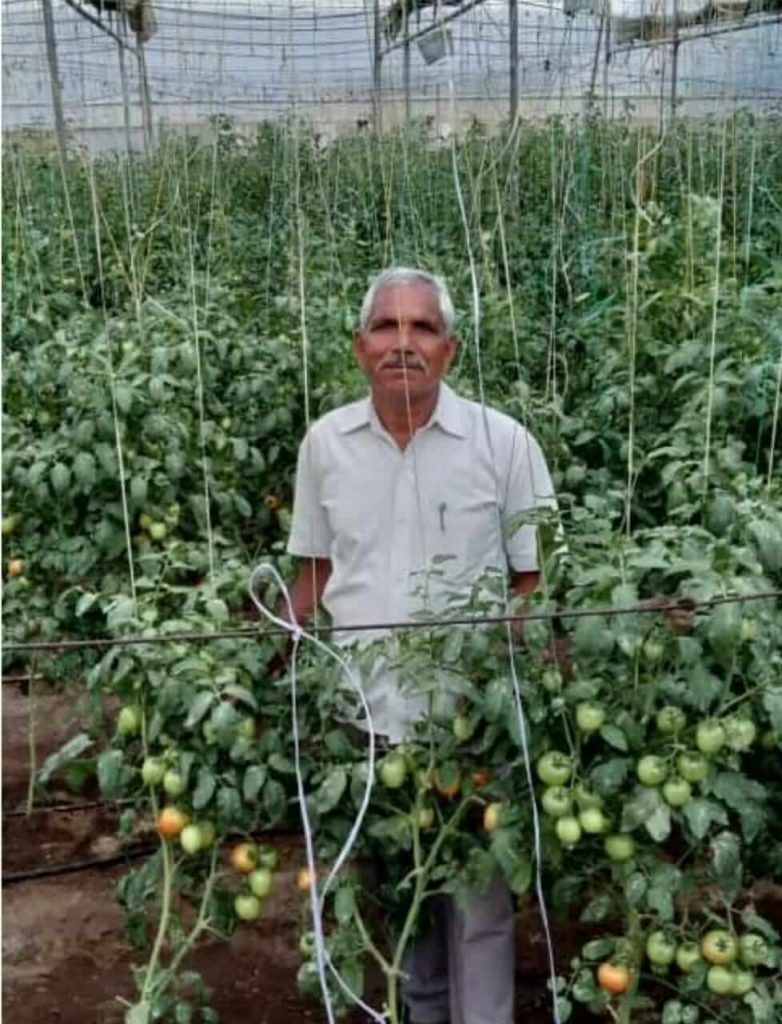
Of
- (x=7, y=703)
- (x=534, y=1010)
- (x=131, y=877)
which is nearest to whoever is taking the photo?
(x=131, y=877)

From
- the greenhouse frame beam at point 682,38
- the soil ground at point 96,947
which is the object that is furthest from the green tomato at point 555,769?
the greenhouse frame beam at point 682,38

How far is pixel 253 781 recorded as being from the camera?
4.81 feet

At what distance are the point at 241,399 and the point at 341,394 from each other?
225 millimetres

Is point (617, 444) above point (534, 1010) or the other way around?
above

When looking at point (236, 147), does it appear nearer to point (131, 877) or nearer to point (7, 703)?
point (7, 703)

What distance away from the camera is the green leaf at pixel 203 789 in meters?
1.45

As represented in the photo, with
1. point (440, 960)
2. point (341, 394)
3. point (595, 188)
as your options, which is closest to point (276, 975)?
point (440, 960)

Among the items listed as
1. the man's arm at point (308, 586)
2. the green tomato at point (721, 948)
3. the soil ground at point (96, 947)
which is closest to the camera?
the green tomato at point (721, 948)

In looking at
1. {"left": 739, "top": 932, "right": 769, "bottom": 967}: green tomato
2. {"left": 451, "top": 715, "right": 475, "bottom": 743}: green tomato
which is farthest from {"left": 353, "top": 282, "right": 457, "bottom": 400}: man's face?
{"left": 739, "top": 932, "right": 769, "bottom": 967}: green tomato

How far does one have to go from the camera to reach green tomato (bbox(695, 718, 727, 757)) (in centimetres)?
133

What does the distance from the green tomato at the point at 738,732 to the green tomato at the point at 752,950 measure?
26 centimetres

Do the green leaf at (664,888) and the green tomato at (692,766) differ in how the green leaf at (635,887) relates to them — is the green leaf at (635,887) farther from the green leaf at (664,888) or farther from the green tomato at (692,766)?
the green tomato at (692,766)

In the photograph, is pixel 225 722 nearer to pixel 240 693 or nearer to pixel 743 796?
pixel 240 693

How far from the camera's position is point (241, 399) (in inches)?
106
